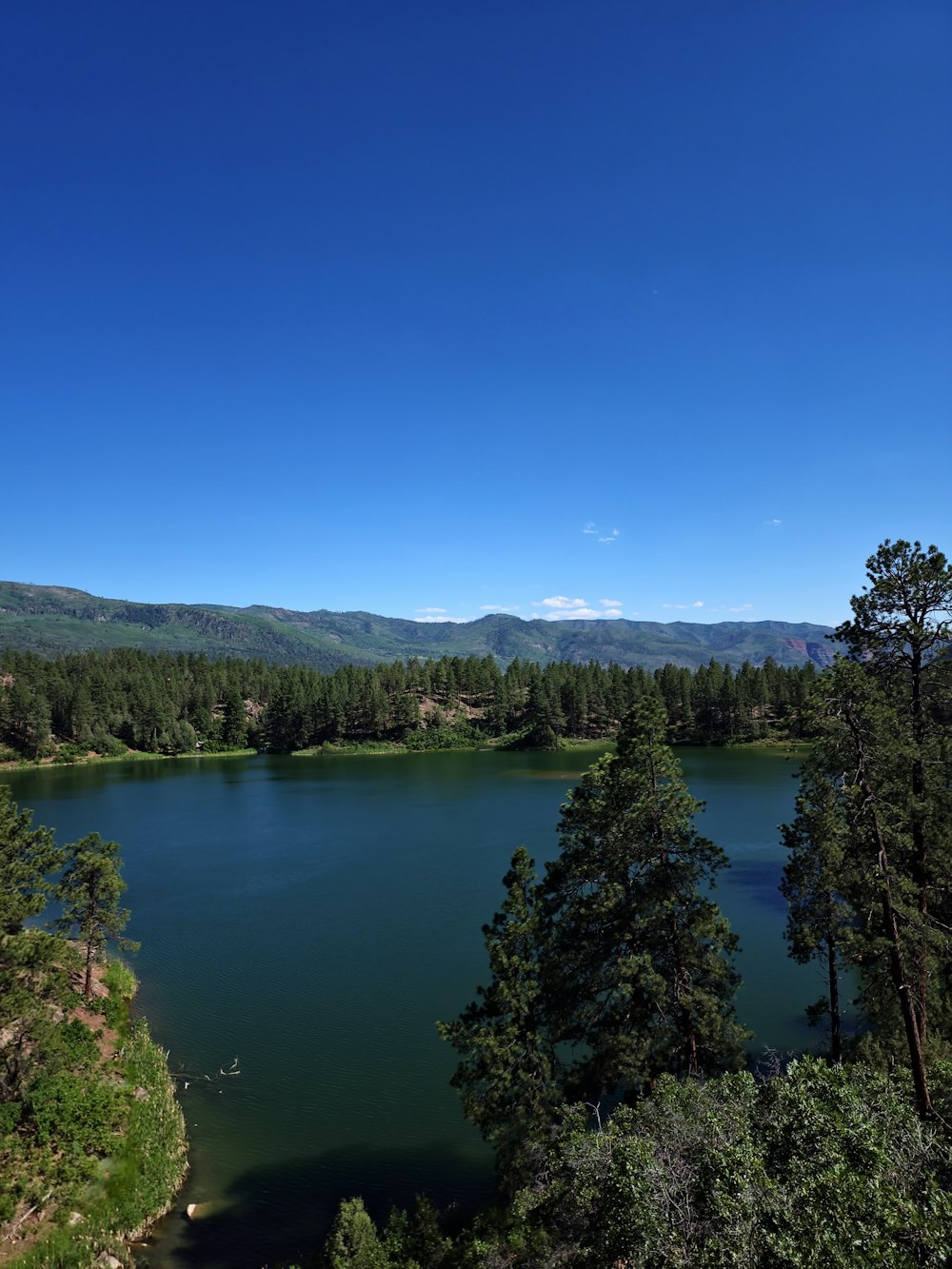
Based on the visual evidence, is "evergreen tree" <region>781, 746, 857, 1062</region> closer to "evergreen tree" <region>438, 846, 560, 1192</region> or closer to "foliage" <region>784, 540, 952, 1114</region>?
"foliage" <region>784, 540, 952, 1114</region>

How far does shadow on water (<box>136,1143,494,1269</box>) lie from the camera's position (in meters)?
18.8

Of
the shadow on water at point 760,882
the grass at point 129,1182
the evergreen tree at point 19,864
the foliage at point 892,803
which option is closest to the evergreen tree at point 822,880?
the foliage at point 892,803

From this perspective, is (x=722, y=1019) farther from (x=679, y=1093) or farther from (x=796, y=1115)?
(x=796, y=1115)

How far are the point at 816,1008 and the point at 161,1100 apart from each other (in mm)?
22877

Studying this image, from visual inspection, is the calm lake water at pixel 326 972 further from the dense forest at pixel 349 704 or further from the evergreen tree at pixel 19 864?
the dense forest at pixel 349 704

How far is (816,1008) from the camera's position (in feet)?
77.6

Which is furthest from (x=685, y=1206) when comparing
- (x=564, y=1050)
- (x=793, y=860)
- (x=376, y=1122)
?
(x=564, y=1050)

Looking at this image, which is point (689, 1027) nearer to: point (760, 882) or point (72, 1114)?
point (72, 1114)

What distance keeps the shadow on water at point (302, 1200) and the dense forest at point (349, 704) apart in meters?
111

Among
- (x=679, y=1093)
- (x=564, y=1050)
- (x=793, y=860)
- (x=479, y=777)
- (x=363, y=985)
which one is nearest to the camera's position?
(x=679, y=1093)

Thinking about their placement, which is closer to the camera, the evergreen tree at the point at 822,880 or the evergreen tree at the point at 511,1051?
the evergreen tree at the point at 511,1051

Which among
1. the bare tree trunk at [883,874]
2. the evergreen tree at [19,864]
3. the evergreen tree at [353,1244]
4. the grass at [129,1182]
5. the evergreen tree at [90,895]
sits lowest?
the grass at [129,1182]

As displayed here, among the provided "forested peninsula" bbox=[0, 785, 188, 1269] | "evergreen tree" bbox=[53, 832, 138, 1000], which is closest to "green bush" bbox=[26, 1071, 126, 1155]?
"forested peninsula" bbox=[0, 785, 188, 1269]

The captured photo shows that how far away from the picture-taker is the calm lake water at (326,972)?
2178 centimetres
